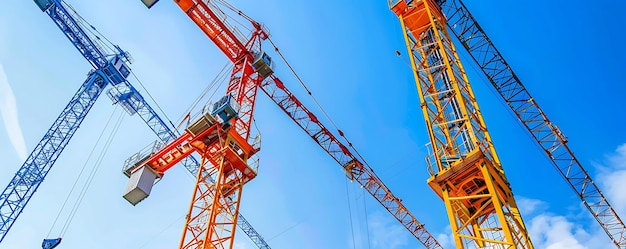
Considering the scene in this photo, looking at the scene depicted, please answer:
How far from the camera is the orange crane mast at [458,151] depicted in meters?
15.4

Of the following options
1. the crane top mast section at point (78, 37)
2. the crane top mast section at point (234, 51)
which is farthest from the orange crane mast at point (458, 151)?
the crane top mast section at point (78, 37)

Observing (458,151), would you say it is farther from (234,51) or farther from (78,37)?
(78,37)

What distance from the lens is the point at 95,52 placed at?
43.5 m

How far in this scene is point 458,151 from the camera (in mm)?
17734

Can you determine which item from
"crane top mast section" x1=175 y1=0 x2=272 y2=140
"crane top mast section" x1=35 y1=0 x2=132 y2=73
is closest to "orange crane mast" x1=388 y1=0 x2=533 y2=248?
"crane top mast section" x1=175 y1=0 x2=272 y2=140

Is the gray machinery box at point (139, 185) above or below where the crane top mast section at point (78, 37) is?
below

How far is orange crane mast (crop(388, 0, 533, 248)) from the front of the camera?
15445 millimetres

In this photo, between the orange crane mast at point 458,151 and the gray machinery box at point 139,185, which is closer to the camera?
the orange crane mast at point 458,151

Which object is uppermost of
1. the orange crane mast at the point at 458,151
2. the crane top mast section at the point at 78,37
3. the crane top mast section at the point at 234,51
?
the crane top mast section at the point at 78,37

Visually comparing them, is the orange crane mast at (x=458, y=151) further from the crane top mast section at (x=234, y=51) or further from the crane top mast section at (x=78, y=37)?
the crane top mast section at (x=78, y=37)

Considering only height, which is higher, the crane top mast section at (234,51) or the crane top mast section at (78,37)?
the crane top mast section at (78,37)

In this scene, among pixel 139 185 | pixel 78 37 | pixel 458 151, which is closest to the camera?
pixel 458 151

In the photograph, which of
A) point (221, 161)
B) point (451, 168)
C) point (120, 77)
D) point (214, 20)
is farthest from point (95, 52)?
point (451, 168)

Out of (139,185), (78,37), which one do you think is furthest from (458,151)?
(78,37)
